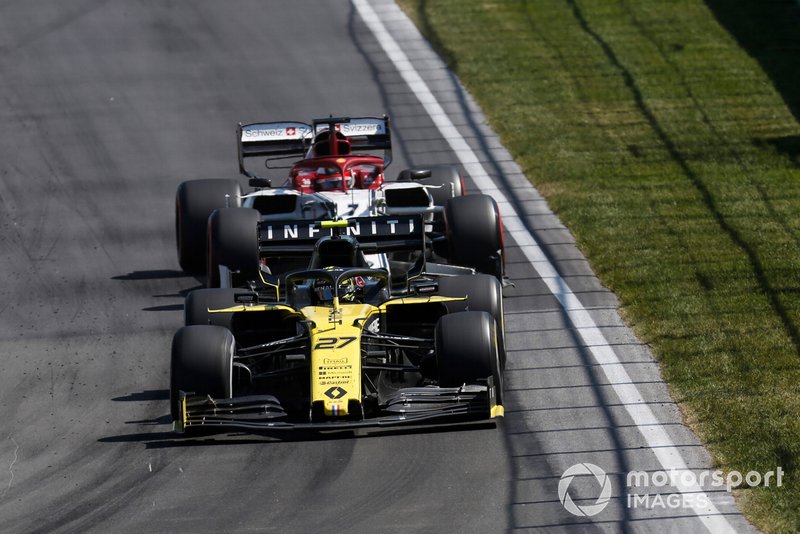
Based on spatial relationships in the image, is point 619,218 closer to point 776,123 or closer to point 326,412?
point 776,123

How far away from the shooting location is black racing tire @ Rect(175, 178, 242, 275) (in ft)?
54.3

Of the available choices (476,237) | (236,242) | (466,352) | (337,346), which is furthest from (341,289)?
(476,237)

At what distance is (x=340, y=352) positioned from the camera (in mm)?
11953

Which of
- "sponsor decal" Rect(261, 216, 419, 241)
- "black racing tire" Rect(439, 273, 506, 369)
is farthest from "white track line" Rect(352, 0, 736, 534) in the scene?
"sponsor decal" Rect(261, 216, 419, 241)

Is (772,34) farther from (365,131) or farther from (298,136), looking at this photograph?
(298,136)

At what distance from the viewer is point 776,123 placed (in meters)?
21.6

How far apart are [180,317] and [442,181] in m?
3.58

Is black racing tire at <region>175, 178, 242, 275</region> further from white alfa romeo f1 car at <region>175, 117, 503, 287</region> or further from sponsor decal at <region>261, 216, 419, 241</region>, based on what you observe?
sponsor decal at <region>261, 216, 419, 241</region>

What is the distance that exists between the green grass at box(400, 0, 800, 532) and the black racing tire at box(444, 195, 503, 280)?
4.87 ft

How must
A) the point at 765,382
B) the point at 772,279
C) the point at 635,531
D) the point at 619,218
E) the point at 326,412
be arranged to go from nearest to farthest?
the point at 635,531
the point at 326,412
the point at 765,382
the point at 772,279
the point at 619,218

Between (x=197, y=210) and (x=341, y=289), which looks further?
(x=197, y=210)

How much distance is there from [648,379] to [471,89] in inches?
419

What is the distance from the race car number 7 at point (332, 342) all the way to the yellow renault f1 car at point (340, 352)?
0.04 feet

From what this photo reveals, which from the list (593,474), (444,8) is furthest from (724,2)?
(593,474)
